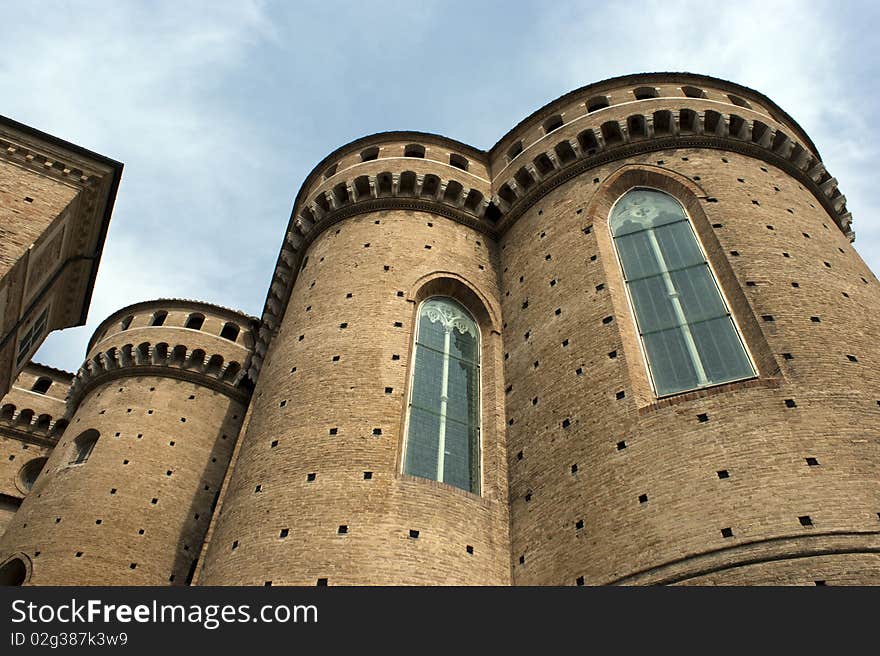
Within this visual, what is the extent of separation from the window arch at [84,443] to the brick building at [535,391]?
0.08 meters

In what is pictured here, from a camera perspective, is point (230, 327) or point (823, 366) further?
point (230, 327)

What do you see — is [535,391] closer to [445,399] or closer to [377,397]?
[445,399]

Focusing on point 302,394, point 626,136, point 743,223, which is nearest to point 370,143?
point 626,136

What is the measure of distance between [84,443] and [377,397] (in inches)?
436

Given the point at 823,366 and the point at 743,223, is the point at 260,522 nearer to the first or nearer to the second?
the point at 823,366

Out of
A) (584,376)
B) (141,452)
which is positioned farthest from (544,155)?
(141,452)

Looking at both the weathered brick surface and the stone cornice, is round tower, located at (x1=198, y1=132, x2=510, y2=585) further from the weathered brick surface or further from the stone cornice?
the stone cornice

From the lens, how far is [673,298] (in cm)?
1254

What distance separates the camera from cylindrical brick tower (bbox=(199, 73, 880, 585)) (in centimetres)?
912

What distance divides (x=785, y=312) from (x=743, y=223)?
241cm

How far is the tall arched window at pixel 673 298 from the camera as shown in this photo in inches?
441

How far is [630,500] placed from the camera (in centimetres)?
972

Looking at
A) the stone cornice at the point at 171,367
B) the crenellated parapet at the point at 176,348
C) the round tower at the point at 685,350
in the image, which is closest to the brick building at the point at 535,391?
the round tower at the point at 685,350
